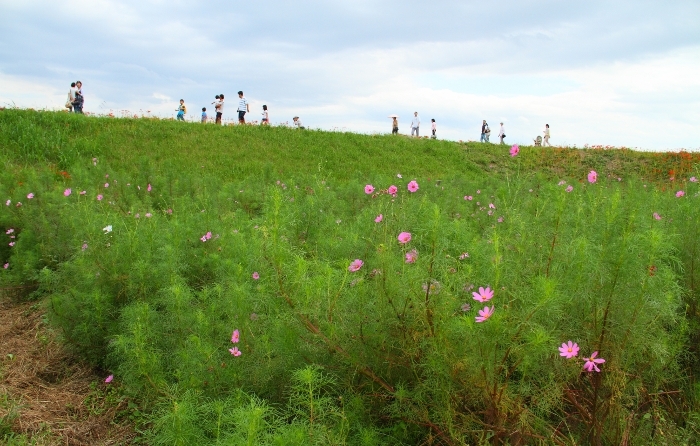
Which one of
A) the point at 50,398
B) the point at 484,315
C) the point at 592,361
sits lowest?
the point at 50,398

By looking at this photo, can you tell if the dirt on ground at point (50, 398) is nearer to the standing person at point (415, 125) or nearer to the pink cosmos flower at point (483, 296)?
the pink cosmos flower at point (483, 296)

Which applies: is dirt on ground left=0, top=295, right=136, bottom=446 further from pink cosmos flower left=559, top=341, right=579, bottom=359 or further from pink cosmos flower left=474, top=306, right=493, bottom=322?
pink cosmos flower left=559, top=341, right=579, bottom=359

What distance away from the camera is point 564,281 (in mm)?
2109

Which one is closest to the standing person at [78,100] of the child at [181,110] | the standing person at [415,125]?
the child at [181,110]

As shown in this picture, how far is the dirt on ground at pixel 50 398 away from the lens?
2674mm

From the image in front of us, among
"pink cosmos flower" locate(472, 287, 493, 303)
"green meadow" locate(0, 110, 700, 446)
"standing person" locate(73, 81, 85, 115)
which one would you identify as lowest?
"green meadow" locate(0, 110, 700, 446)

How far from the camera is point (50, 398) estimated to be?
9.96 ft

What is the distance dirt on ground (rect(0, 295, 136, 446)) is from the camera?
2674 mm

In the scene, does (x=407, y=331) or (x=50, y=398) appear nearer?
(x=407, y=331)

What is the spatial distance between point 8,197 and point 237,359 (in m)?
4.78

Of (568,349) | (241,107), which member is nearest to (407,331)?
(568,349)

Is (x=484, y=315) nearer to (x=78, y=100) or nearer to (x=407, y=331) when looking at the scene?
(x=407, y=331)

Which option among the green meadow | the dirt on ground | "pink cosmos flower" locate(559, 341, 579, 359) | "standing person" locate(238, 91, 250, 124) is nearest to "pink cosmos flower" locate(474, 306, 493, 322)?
the green meadow

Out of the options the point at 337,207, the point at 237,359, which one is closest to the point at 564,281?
the point at 237,359
